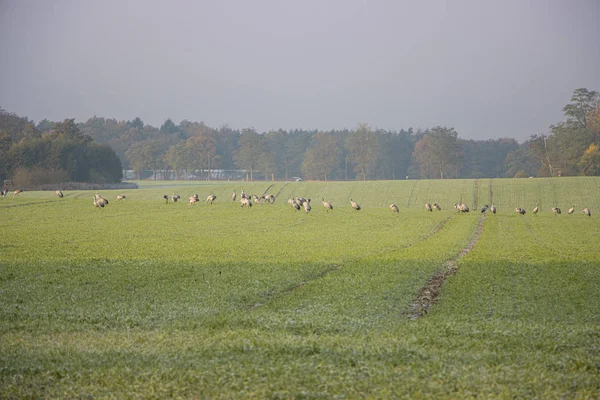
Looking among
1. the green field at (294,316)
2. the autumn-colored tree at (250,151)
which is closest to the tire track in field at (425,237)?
the green field at (294,316)

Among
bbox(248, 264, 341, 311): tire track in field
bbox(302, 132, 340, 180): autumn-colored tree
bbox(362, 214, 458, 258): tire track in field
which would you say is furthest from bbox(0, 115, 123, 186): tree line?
bbox(248, 264, 341, 311): tire track in field

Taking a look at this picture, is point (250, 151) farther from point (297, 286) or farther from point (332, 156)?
point (297, 286)

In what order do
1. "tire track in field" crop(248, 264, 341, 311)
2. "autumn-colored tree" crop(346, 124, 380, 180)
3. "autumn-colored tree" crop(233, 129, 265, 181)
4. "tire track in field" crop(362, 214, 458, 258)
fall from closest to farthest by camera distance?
"tire track in field" crop(248, 264, 341, 311), "tire track in field" crop(362, 214, 458, 258), "autumn-colored tree" crop(346, 124, 380, 180), "autumn-colored tree" crop(233, 129, 265, 181)

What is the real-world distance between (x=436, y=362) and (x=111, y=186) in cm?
11309

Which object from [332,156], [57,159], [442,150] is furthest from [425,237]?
[332,156]

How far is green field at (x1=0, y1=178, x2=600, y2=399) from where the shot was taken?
8.90 m

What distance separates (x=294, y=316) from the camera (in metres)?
14.3

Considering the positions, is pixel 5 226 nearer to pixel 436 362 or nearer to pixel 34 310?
pixel 34 310

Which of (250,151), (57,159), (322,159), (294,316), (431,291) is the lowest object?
(431,291)

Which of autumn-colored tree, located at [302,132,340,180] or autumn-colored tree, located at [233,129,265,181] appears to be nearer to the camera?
autumn-colored tree, located at [302,132,340,180]

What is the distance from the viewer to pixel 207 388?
859cm

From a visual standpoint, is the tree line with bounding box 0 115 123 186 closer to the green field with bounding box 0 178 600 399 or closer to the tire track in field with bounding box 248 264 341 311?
the green field with bounding box 0 178 600 399

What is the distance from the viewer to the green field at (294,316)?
350 inches

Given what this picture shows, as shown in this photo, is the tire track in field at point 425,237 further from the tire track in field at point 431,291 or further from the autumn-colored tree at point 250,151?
the autumn-colored tree at point 250,151
